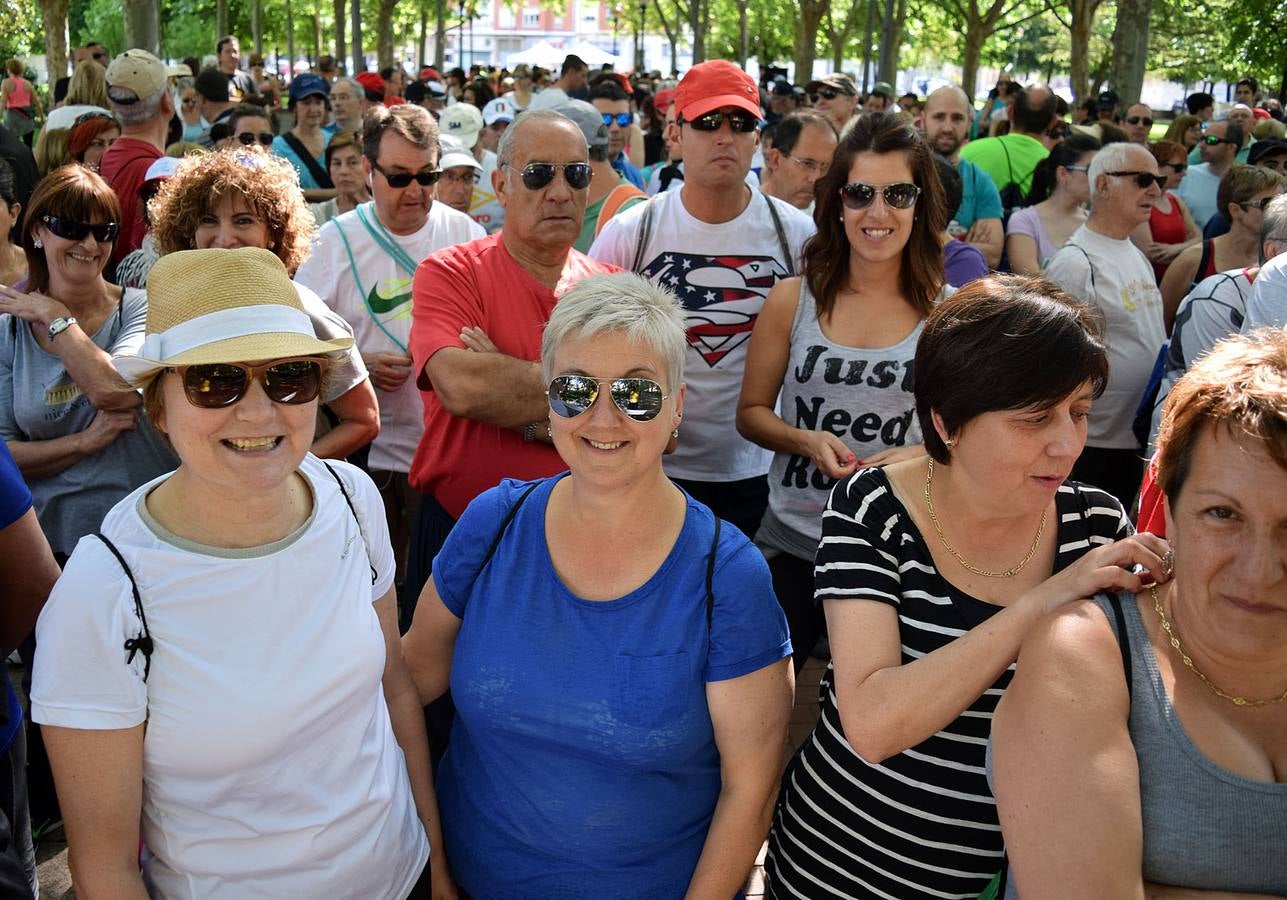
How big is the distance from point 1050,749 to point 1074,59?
26.0 metres

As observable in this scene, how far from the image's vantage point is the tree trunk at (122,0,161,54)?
13508mm

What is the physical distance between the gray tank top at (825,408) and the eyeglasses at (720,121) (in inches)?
39.3

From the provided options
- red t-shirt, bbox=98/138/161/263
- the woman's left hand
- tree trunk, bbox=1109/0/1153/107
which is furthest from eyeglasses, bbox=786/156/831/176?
tree trunk, bbox=1109/0/1153/107

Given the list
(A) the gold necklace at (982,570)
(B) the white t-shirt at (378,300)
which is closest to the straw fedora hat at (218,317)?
(A) the gold necklace at (982,570)

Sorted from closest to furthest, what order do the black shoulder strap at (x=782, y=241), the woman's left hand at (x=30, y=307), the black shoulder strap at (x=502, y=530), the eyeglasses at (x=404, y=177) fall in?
the black shoulder strap at (x=502, y=530)
the woman's left hand at (x=30, y=307)
the black shoulder strap at (x=782, y=241)
the eyeglasses at (x=404, y=177)

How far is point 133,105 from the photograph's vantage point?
19.3ft

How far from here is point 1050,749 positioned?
1.62 meters

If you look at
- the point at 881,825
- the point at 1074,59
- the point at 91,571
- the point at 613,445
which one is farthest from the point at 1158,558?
the point at 1074,59

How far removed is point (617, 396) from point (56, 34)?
16.9 meters

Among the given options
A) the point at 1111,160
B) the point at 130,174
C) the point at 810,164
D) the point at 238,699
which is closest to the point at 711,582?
the point at 238,699

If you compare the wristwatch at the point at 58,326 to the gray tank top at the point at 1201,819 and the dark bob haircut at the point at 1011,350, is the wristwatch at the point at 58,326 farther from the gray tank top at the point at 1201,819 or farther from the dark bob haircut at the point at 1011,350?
the gray tank top at the point at 1201,819

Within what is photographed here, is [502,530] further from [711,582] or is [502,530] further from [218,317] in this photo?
[218,317]

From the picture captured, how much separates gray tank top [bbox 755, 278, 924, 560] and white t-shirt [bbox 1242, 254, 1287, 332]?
45.9 inches

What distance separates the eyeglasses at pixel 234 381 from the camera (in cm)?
202
